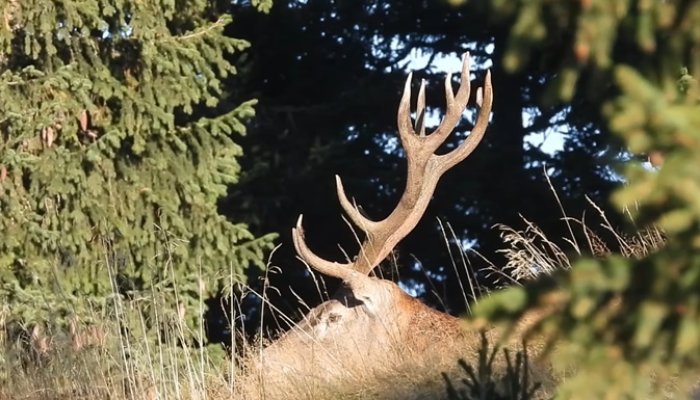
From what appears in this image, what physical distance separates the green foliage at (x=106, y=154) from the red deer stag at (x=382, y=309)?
85cm

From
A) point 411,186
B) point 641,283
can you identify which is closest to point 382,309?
point 411,186

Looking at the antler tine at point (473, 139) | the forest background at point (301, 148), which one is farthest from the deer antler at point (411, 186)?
the forest background at point (301, 148)

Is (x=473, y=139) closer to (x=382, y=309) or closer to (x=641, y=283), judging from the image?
(x=382, y=309)

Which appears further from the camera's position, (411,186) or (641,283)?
(411,186)

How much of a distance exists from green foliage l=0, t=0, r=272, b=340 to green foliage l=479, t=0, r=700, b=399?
5.73 meters

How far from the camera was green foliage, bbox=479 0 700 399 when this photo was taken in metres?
1.58

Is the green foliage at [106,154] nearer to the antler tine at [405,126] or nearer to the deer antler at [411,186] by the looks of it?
the deer antler at [411,186]

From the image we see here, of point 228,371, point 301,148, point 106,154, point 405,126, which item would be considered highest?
point 405,126

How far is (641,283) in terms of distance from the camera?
1.66 metres

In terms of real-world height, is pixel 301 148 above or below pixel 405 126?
below

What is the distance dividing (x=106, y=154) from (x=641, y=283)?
6.75 metres

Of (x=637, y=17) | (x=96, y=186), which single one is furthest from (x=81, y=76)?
(x=637, y=17)

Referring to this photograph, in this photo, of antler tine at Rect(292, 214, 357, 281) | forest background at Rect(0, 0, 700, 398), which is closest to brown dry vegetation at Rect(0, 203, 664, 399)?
forest background at Rect(0, 0, 700, 398)

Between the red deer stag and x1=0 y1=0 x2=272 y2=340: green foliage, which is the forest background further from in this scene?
the red deer stag
